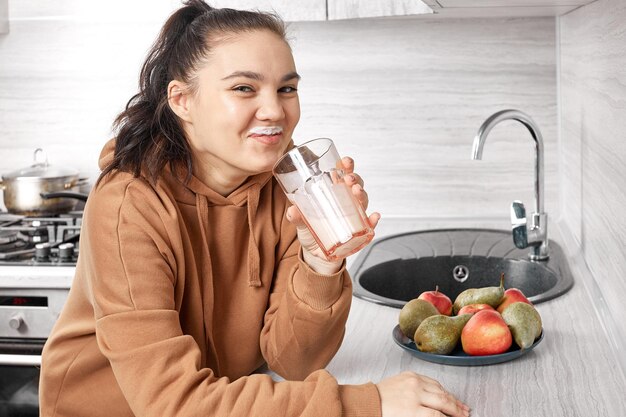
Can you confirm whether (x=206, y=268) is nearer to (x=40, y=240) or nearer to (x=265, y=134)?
(x=265, y=134)

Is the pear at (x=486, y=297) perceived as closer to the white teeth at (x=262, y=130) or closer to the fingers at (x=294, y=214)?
the fingers at (x=294, y=214)

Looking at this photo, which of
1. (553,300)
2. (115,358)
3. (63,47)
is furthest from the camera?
(63,47)

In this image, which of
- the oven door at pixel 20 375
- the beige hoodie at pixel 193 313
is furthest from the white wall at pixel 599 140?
the oven door at pixel 20 375

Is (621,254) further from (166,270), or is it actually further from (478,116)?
(478,116)

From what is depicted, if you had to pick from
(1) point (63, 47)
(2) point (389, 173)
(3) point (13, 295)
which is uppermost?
(1) point (63, 47)

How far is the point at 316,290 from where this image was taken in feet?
4.52

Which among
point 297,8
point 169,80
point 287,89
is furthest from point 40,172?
point 287,89

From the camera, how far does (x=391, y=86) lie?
2531mm

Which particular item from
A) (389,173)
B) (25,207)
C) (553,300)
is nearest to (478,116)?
(389,173)

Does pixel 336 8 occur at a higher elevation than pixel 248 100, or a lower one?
higher

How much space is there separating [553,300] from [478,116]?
0.91 m

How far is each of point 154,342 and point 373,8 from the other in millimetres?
1164

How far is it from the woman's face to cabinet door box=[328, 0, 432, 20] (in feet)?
2.48

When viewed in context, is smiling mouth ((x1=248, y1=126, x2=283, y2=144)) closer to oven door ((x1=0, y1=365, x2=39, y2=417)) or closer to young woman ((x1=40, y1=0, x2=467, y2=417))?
young woman ((x1=40, y1=0, x2=467, y2=417))
